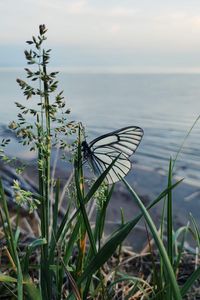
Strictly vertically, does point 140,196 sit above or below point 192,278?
below

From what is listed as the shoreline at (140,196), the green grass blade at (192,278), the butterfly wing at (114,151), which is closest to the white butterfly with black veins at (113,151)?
the butterfly wing at (114,151)

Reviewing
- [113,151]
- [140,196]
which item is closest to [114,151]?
[113,151]

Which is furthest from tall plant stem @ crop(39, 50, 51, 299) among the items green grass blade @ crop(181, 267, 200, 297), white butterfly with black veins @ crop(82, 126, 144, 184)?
green grass blade @ crop(181, 267, 200, 297)

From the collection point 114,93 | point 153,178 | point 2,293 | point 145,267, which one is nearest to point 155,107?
point 114,93

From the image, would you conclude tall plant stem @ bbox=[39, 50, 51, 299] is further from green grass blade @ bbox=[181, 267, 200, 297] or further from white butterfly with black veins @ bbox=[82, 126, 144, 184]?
green grass blade @ bbox=[181, 267, 200, 297]

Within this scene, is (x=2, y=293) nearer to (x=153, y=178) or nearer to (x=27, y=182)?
(x=27, y=182)

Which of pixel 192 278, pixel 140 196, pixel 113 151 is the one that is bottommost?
pixel 140 196

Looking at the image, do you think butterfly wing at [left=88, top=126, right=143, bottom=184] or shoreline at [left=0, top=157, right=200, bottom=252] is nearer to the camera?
butterfly wing at [left=88, top=126, right=143, bottom=184]

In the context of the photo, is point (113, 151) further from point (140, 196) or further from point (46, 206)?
point (140, 196)
